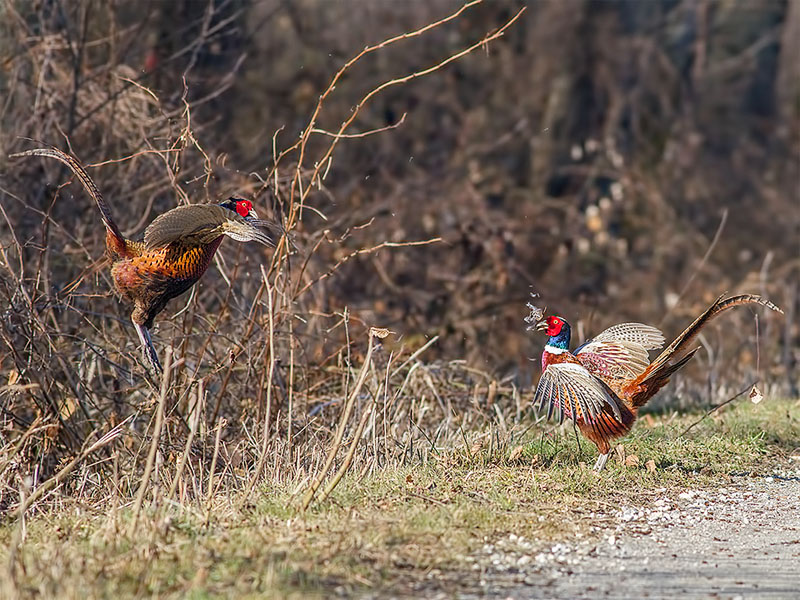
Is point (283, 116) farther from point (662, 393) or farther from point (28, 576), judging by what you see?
point (28, 576)

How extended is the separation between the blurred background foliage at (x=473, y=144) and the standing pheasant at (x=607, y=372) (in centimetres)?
214

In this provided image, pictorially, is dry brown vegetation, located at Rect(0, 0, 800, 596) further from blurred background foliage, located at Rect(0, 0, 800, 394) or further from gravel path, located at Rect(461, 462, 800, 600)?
gravel path, located at Rect(461, 462, 800, 600)

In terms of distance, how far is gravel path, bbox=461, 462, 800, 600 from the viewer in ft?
14.4

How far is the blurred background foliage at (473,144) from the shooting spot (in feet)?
31.0

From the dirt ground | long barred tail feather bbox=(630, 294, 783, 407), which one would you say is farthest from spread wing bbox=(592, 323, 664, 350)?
the dirt ground

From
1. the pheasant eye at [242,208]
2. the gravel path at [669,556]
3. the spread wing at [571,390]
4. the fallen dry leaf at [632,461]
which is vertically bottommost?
the gravel path at [669,556]

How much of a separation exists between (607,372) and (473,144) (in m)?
10.1

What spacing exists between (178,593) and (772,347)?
10316 mm

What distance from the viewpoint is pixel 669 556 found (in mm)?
4918

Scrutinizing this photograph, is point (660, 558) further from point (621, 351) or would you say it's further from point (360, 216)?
point (360, 216)

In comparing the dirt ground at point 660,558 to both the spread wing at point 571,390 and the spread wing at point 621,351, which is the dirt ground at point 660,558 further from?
the spread wing at point 621,351

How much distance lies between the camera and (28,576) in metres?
4.16

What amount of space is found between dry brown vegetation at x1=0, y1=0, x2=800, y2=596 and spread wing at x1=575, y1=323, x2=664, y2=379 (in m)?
0.70

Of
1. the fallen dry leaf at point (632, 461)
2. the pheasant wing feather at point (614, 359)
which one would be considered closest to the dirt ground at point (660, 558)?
the fallen dry leaf at point (632, 461)
